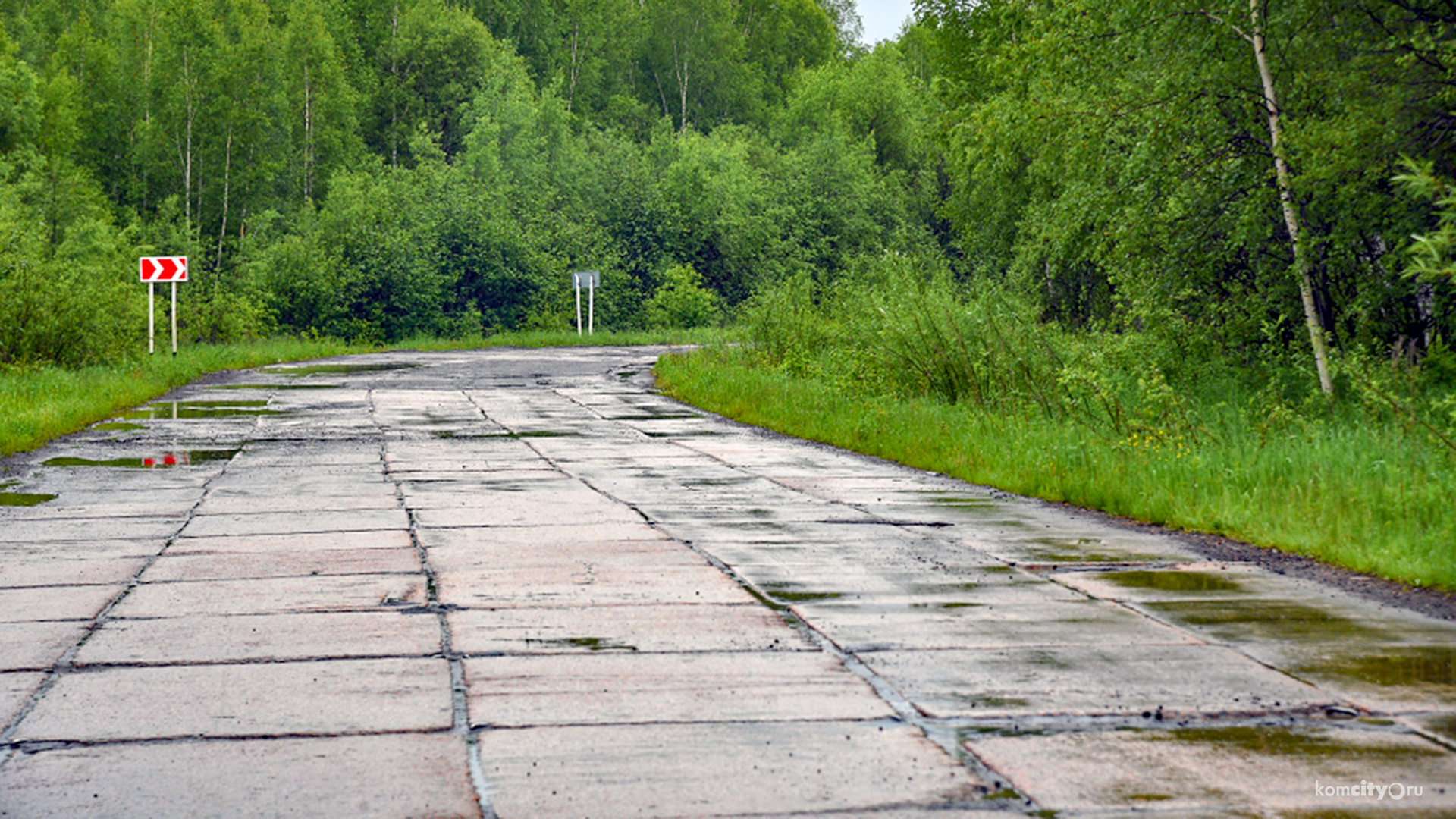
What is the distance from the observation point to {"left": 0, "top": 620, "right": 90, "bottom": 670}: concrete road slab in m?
5.81

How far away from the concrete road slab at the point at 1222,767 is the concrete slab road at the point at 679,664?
0.6 inches

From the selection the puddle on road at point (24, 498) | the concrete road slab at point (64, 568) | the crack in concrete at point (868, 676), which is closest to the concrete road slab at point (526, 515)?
the crack in concrete at point (868, 676)

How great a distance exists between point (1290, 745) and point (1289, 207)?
1274 centimetres

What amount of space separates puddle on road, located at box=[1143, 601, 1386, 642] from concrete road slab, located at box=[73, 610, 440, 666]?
3.52 meters

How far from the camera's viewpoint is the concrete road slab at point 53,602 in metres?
6.83

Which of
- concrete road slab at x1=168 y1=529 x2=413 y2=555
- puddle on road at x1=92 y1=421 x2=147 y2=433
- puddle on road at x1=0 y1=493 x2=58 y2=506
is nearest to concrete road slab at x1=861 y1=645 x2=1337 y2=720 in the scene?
concrete road slab at x1=168 y1=529 x2=413 y2=555

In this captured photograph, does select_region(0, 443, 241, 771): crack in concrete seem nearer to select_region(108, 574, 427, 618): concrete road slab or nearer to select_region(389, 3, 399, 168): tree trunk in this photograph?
select_region(108, 574, 427, 618): concrete road slab

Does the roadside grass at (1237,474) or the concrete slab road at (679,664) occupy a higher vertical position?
the roadside grass at (1237,474)

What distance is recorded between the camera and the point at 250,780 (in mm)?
4242

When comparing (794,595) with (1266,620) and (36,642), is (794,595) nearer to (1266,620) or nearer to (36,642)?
(1266,620)

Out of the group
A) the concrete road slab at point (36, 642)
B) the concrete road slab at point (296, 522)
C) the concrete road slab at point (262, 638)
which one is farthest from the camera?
the concrete road slab at point (296, 522)

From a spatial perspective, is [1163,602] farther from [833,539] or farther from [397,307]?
[397,307]

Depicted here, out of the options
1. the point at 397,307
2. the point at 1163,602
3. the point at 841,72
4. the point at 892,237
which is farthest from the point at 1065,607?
the point at 841,72

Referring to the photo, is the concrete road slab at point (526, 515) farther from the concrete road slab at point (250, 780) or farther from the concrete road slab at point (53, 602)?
the concrete road slab at point (250, 780)
